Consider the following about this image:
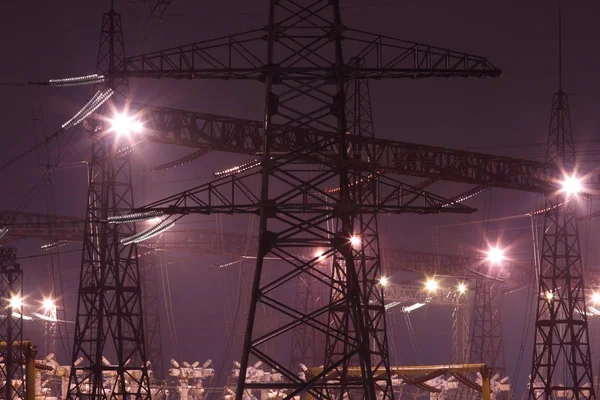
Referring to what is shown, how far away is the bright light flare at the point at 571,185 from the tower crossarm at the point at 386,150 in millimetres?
1689

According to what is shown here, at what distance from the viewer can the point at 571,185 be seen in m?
50.6

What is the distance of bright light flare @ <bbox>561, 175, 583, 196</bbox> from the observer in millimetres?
50000

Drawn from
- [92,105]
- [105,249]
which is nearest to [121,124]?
[92,105]

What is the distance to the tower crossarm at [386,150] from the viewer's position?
4931 cm

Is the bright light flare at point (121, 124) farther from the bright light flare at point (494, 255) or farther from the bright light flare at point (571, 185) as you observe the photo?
the bright light flare at point (494, 255)

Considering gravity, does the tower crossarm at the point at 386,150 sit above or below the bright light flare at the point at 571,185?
above

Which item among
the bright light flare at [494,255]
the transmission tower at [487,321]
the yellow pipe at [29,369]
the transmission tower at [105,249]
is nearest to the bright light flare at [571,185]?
the transmission tower at [487,321]

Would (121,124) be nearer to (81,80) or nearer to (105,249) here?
(81,80)

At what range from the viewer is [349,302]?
2430 cm

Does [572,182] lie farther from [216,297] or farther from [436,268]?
[216,297]

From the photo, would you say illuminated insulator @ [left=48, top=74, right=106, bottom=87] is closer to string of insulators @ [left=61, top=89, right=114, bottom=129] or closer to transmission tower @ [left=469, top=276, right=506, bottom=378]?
string of insulators @ [left=61, top=89, right=114, bottom=129]

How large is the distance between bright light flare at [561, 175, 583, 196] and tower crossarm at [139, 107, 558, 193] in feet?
5.54

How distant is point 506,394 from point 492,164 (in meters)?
30.2

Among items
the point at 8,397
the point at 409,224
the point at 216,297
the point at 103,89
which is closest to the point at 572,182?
the point at 103,89
